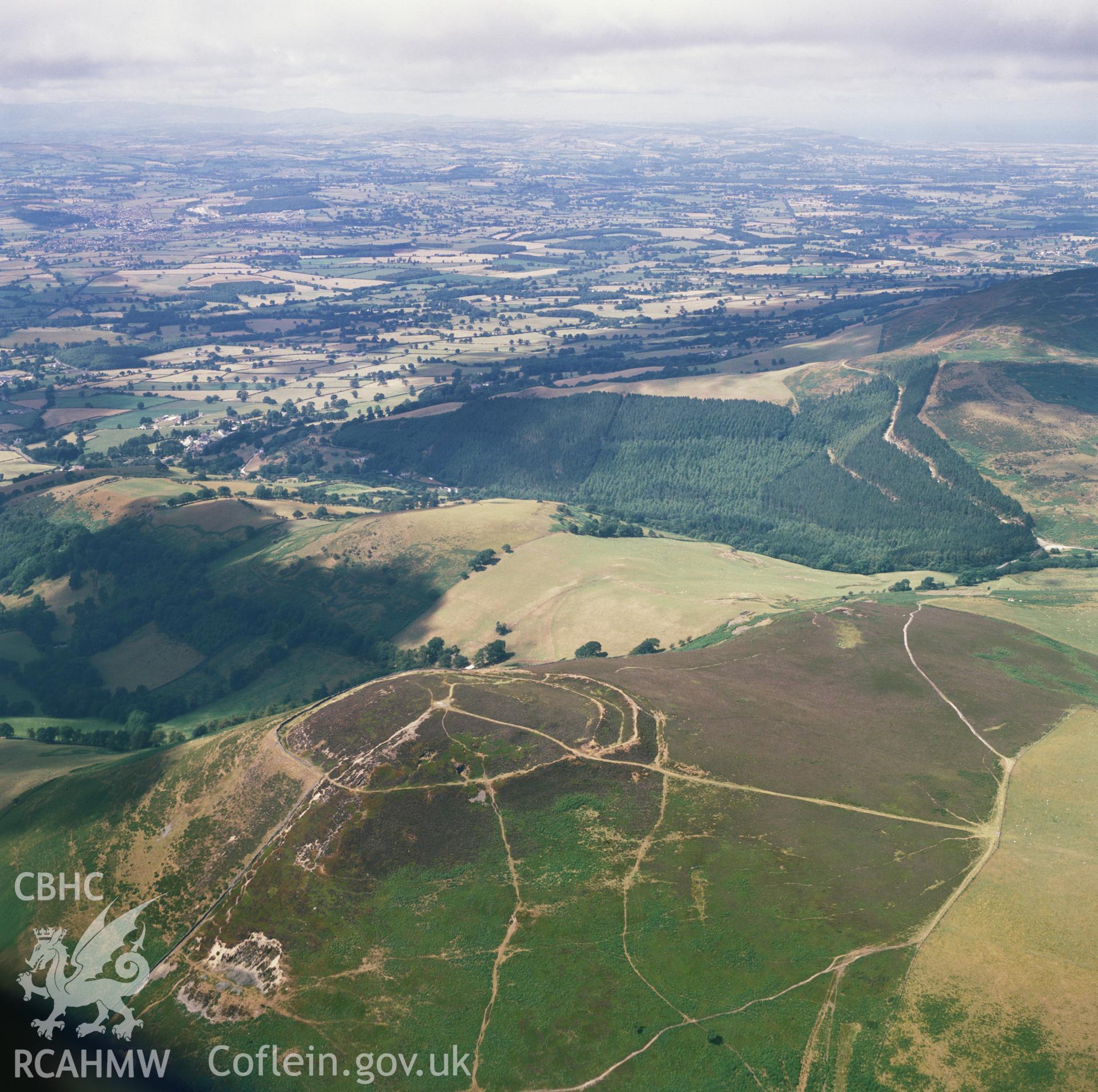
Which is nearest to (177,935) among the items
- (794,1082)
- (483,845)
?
(483,845)

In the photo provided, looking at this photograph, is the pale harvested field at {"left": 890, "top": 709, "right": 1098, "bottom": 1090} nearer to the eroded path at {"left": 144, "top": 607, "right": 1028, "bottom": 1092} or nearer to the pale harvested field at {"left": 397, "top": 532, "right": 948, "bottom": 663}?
the eroded path at {"left": 144, "top": 607, "right": 1028, "bottom": 1092}

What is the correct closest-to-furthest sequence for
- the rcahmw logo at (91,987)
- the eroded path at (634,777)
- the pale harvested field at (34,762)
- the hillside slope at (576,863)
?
the rcahmw logo at (91,987), the eroded path at (634,777), the hillside slope at (576,863), the pale harvested field at (34,762)

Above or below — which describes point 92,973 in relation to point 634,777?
below

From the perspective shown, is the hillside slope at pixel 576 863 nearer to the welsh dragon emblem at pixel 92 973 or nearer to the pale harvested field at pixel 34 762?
the welsh dragon emblem at pixel 92 973

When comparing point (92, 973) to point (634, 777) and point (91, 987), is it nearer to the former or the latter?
point (91, 987)

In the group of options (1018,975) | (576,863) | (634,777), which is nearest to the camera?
(1018,975)

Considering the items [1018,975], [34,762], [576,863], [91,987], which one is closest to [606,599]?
[576,863]

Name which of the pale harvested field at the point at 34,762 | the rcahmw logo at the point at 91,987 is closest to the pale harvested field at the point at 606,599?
the pale harvested field at the point at 34,762

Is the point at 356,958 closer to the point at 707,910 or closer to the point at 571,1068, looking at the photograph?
the point at 571,1068
